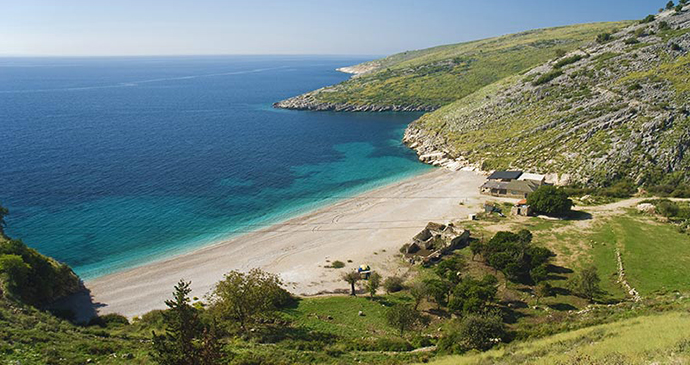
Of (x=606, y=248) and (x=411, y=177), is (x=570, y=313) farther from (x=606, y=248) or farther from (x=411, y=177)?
(x=411, y=177)

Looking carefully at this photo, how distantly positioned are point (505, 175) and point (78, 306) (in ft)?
238

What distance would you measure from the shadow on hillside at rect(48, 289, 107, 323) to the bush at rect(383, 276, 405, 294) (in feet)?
103

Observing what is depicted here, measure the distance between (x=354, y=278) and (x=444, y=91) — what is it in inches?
6213

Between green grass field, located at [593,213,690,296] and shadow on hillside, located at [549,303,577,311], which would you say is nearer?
shadow on hillside, located at [549,303,577,311]

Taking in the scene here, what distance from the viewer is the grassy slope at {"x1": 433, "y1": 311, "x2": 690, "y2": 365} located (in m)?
21.1

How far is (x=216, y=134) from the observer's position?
134m

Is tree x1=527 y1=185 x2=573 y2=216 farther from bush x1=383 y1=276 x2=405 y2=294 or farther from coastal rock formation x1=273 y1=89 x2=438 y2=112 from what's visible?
coastal rock formation x1=273 y1=89 x2=438 y2=112

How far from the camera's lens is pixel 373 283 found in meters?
42.8

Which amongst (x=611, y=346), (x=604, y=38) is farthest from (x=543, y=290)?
(x=604, y=38)

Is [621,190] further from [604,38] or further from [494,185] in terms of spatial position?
[604,38]

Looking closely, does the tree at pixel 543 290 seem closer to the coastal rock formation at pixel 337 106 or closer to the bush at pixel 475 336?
A: the bush at pixel 475 336

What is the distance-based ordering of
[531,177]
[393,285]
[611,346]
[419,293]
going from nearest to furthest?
1. [611,346]
2. [419,293]
3. [393,285]
4. [531,177]

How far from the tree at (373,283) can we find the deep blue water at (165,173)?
27435mm

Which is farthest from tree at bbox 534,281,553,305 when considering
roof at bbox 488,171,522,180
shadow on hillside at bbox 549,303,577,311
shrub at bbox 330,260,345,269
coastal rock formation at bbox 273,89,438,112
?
coastal rock formation at bbox 273,89,438,112
